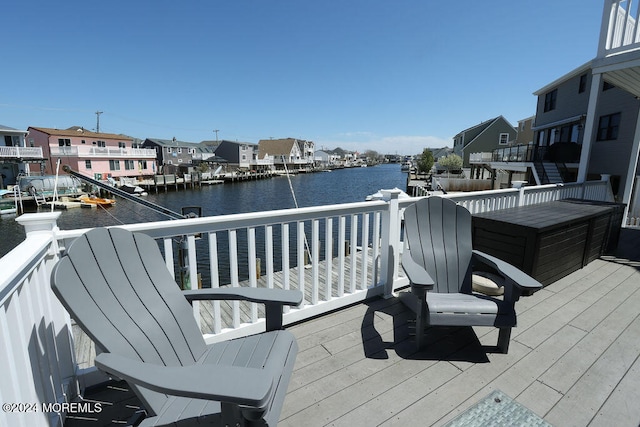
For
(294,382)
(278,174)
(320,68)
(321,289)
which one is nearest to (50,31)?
(320,68)

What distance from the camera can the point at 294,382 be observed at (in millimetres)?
1832

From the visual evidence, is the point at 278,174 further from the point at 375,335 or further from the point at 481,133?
the point at 375,335

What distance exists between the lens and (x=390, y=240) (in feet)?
9.33

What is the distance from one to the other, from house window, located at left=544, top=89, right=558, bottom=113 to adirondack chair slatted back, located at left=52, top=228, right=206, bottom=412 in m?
20.1

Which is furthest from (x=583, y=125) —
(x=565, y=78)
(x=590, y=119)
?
(x=590, y=119)

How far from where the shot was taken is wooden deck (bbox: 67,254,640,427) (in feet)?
5.27

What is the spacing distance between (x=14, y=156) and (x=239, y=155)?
1141 inches

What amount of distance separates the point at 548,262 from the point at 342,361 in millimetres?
2665

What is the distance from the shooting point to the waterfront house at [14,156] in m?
22.5

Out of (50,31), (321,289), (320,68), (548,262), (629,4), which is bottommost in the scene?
(321,289)

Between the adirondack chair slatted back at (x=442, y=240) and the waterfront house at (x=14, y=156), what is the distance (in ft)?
103

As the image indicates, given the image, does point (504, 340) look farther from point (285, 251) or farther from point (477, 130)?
point (477, 130)

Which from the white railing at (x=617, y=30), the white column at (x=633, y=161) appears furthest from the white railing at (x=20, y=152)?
the white column at (x=633, y=161)

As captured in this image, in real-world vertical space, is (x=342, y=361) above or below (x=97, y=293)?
below
